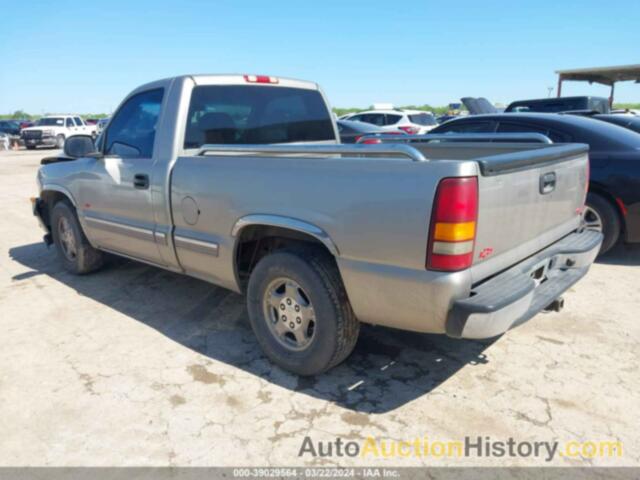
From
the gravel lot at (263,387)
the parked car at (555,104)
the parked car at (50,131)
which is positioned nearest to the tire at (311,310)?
the gravel lot at (263,387)

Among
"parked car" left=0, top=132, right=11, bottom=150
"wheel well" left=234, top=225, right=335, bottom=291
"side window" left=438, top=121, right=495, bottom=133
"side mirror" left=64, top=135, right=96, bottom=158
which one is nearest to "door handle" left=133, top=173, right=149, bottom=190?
"side mirror" left=64, top=135, right=96, bottom=158

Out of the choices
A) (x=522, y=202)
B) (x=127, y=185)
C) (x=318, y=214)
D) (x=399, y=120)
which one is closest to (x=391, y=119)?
(x=399, y=120)

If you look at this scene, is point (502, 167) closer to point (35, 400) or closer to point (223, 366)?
point (223, 366)

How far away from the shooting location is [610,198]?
16.8 ft

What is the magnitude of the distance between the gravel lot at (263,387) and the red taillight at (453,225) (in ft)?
3.12

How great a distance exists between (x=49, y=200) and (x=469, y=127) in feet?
17.3

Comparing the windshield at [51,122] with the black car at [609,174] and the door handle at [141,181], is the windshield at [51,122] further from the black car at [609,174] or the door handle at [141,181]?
the black car at [609,174]

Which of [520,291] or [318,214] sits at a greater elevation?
[318,214]

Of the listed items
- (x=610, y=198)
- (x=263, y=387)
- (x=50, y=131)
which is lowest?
(x=263, y=387)

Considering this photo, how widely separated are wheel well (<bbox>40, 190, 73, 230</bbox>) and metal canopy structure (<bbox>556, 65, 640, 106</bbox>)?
1766cm

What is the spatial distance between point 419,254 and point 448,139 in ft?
8.07

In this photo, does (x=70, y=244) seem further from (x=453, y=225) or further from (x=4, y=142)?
(x=4, y=142)

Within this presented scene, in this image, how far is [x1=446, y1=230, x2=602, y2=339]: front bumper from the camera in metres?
2.30

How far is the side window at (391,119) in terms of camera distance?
A: 1722 cm
